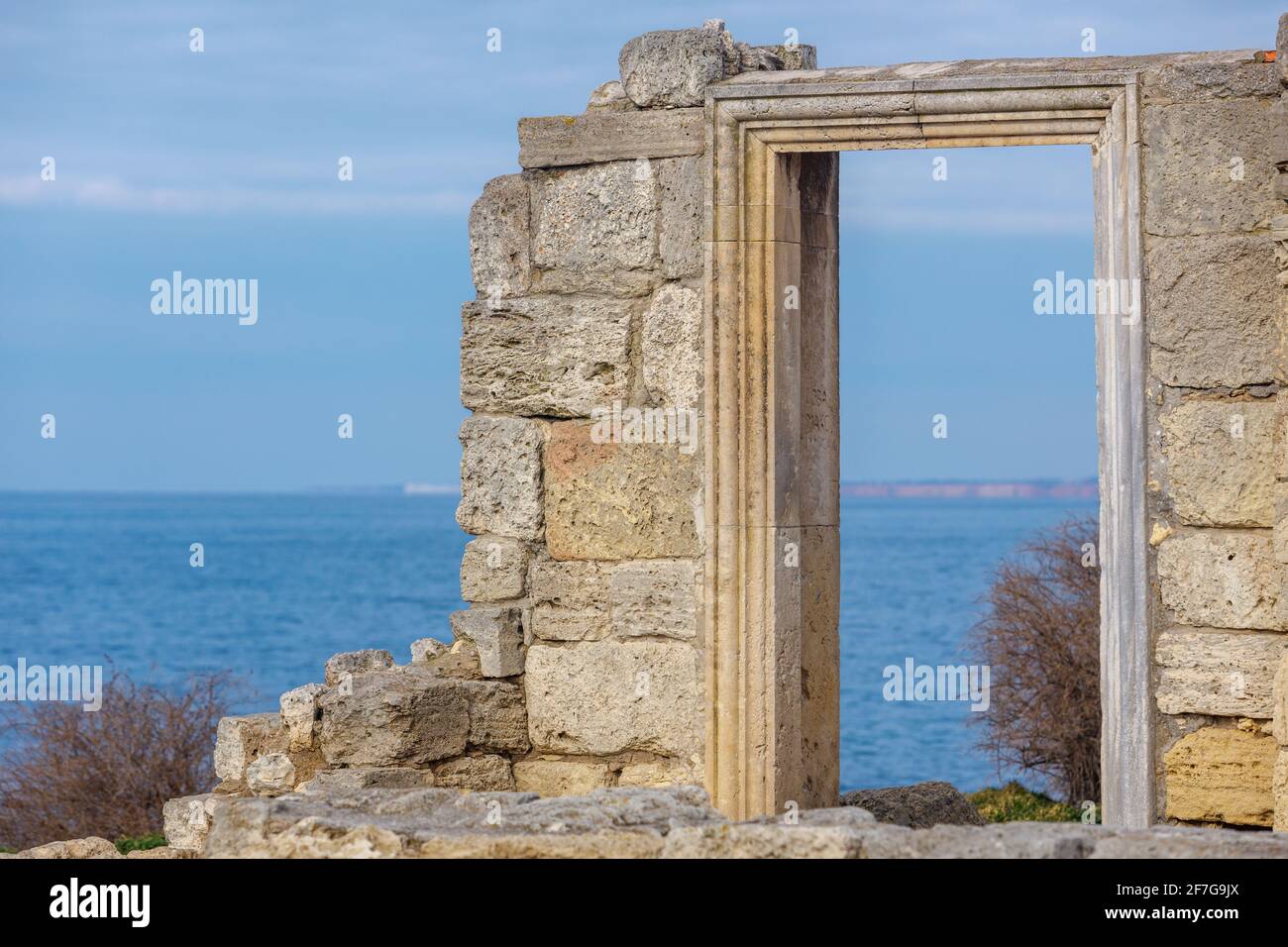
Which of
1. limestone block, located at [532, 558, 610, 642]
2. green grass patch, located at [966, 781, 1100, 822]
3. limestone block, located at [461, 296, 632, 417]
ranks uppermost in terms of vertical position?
limestone block, located at [461, 296, 632, 417]

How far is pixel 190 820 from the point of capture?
5996 millimetres

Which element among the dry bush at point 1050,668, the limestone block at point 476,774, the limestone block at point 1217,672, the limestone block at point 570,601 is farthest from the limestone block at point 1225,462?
the dry bush at point 1050,668

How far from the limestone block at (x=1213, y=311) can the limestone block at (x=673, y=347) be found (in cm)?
140

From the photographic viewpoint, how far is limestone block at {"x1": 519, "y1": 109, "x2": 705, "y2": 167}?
5.99 metres

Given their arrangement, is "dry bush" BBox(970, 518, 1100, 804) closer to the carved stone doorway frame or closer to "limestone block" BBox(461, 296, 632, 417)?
the carved stone doorway frame

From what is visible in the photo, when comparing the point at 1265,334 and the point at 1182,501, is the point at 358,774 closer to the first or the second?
the point at 1182,501

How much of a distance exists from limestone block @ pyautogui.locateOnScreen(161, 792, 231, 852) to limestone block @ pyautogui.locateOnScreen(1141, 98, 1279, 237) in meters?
3.43

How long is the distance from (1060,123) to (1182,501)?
1.20 meters

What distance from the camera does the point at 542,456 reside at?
6164 mm

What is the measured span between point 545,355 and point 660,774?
142 cm

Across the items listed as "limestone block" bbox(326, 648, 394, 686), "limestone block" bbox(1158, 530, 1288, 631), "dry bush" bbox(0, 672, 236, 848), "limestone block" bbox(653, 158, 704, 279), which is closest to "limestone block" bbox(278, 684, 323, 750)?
"limestone block" bbox(326, 648, 394, 686)

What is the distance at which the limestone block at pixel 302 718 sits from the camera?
6.07m

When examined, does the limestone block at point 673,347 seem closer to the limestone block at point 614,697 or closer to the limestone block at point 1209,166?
the limestone block at point 614,697
